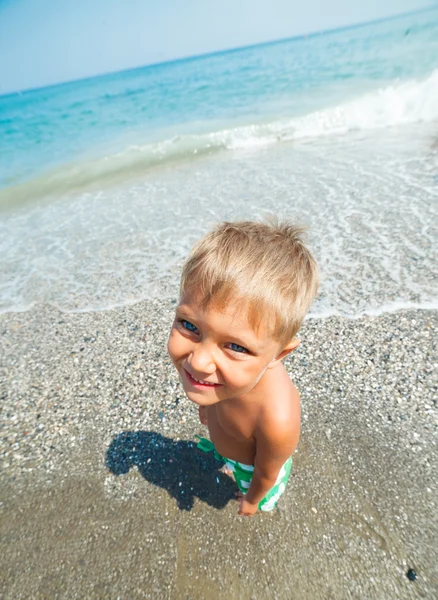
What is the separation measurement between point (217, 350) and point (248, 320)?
0.16m

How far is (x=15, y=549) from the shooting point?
2162 mm

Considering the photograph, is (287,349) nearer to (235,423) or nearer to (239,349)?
(239,349)

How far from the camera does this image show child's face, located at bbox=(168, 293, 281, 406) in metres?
1.26

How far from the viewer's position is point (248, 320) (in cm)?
127

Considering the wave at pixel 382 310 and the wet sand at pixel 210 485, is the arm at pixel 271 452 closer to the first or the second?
the wet sand at pixel 210 485

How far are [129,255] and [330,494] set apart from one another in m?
4.53

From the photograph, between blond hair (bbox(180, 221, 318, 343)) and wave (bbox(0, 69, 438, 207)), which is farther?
wave (bbox(0, 69, 438, 207))

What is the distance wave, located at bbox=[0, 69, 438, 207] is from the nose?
10.6m

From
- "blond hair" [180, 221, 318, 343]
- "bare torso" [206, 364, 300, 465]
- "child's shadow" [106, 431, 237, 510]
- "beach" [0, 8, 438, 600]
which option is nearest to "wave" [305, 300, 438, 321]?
"beach" [0, 8, 438, 600]

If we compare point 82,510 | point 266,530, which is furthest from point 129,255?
point 266,530

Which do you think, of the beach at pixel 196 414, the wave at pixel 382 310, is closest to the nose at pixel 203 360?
the beach at pixel 196 414

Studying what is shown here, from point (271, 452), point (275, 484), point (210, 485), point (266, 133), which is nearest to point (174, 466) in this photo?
point (210, 485)

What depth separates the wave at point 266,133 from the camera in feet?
37.6

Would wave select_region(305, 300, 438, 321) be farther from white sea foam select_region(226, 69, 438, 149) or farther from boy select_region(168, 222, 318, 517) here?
white sea foam select_region(226, 69, 438, 149)
